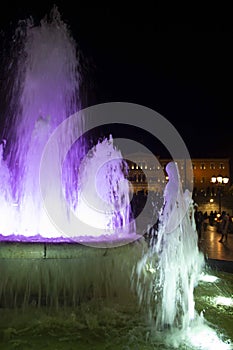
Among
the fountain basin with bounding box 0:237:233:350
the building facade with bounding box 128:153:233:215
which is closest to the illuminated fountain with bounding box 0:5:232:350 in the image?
the fountain basin with bounding box 0:237:233:350

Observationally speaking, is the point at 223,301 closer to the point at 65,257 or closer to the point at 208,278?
the point at 208,278

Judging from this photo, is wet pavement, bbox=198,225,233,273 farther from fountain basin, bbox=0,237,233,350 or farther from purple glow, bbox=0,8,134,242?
fountain basin, bbox=0,237,233,350

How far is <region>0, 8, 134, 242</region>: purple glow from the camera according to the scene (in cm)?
927

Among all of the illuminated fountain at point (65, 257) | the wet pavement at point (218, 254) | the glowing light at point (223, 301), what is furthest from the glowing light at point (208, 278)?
the glowing light at point (223, 301)

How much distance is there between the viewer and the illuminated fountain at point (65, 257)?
5.68 metres

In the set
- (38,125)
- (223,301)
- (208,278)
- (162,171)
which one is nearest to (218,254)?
(208,278)

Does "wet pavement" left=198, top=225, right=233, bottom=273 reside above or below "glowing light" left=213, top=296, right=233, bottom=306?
above

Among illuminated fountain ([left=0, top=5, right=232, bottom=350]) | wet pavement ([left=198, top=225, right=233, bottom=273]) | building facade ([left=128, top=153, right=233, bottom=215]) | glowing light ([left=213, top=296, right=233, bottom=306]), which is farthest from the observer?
building facade ([left=128, top=153, right=233, bottom=215])

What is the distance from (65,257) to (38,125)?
15.1 feet

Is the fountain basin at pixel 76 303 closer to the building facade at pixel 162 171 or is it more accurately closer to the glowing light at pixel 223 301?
the glowing light at pixel 223 301

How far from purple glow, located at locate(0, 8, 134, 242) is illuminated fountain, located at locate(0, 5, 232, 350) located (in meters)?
0.03

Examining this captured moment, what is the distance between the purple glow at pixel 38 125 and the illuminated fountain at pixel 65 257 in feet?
0.09

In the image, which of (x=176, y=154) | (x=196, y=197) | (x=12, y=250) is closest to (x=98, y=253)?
(x=12, y=250)

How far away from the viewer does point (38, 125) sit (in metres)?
9.91
